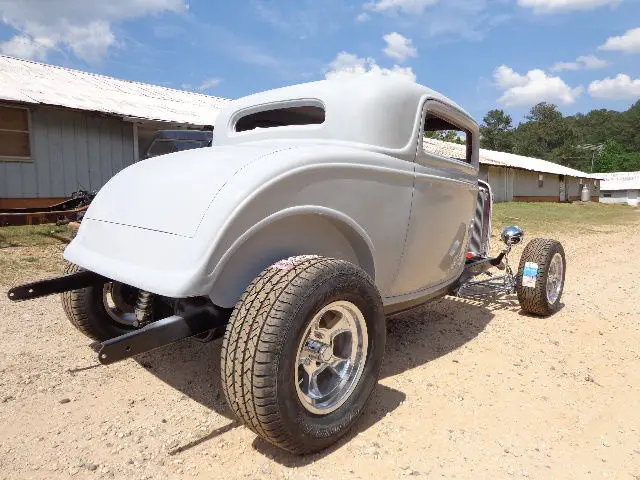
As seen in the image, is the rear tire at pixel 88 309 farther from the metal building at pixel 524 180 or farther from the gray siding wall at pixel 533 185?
the gray siding wall at pixel 533 185

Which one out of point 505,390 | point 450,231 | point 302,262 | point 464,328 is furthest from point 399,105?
point 464,328

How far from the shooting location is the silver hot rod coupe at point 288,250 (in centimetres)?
208

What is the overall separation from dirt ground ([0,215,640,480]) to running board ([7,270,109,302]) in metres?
0.65

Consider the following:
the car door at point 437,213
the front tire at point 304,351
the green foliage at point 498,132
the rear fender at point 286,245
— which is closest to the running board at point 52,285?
the rear fender at point 286,245

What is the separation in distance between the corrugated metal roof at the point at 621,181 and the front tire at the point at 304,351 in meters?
64.0

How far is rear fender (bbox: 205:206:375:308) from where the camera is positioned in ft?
7.55

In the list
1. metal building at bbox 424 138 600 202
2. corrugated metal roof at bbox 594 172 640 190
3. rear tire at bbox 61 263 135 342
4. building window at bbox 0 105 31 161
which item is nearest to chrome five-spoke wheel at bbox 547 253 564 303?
rear tire at bbox 61 263 135 342

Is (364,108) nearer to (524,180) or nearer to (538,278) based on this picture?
(538,278)

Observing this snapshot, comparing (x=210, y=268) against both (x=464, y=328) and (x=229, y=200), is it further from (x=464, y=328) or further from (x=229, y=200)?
(x=464, y=328)

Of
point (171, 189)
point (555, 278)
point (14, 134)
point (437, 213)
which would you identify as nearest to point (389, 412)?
point (437, 213)

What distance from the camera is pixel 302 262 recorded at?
227 centimetres

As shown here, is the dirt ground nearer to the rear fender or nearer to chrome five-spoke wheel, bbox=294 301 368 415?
chrome five-spoke wheel, bbox=294 301 368 415

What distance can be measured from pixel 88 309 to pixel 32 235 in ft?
21.9

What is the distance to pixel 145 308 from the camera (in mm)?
2713
